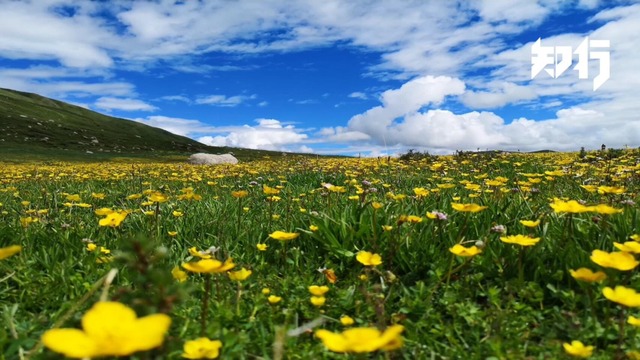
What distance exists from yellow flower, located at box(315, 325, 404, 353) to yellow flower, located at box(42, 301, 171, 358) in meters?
0.54

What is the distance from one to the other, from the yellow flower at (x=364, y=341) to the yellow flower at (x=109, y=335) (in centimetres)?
54

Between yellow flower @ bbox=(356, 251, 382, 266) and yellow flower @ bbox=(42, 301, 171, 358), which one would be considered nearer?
yellow flower @ bbox=(42, 301, 171, 358)

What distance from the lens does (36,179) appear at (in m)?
12.7

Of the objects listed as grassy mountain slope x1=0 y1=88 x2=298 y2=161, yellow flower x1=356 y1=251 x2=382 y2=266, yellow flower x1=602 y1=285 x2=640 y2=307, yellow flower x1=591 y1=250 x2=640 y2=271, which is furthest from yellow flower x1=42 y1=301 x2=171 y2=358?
grassy mountain slope x1=0 y1=88 x2=298 y2=161

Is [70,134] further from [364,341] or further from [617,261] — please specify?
[364,341]

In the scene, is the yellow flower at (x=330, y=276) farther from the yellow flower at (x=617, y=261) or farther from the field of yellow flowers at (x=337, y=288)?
the yellow flower at (x=617, y=261)

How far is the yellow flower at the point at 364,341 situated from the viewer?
4.65 feet

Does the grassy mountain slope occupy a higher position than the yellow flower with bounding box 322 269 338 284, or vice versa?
the grassy mountain slope

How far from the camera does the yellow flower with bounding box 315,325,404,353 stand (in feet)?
4.65

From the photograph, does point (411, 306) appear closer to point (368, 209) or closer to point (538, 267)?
point (538, 267)

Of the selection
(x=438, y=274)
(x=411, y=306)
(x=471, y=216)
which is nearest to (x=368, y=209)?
(x=471, y=216)

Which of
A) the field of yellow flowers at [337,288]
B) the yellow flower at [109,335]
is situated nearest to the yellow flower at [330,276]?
the field of yellow flowers at [337,288]

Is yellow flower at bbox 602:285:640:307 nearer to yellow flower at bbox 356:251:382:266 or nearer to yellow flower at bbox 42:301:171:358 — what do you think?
yellow flower at bbox 356:251:382:266

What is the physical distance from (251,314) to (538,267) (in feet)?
6.55
